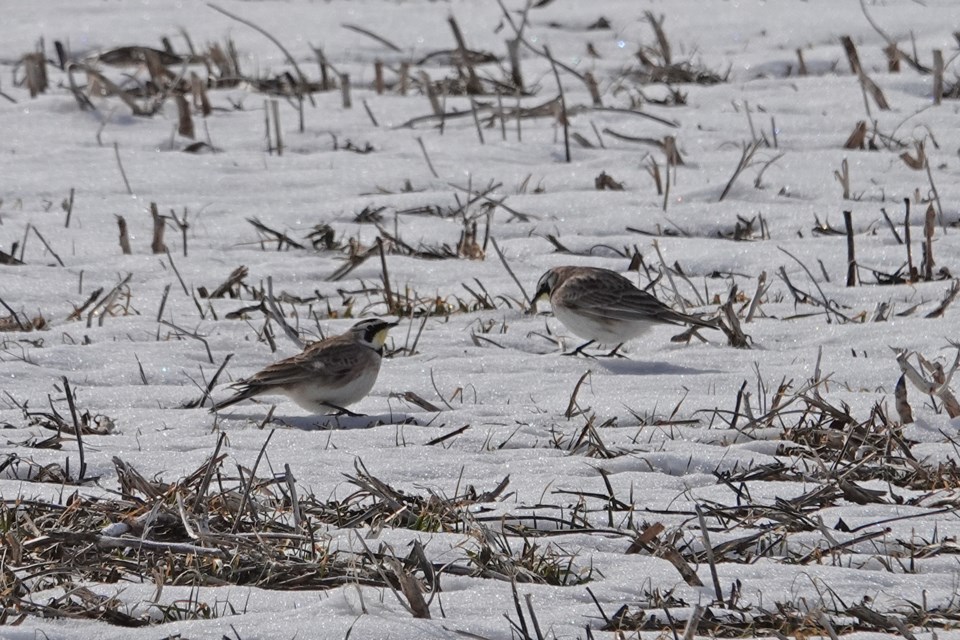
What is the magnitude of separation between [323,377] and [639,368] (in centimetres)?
170

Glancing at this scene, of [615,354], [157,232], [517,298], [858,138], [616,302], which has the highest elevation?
[858,138]

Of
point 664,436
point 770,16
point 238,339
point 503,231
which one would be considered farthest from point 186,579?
point 770,16

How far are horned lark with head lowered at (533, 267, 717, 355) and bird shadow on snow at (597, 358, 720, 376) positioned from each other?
7.4 inches

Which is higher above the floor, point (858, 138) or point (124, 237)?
point (858, 138)

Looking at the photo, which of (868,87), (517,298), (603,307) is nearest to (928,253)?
(603,307)

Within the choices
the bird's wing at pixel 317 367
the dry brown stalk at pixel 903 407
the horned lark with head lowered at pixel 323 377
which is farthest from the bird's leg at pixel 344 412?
the dry brown stalk at pixel 903 407

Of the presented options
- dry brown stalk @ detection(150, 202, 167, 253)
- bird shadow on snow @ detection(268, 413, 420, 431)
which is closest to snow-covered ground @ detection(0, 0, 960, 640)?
bird shadow on snow @ detection(268, 413, 420, 431)

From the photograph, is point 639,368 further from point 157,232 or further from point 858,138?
point 858,138

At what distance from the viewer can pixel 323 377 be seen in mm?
6031

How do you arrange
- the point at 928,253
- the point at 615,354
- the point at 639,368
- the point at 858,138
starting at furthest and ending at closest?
1. the point at 858,138
2. the point at 928,253
3. the point at 615,354
4. the point at 639,368

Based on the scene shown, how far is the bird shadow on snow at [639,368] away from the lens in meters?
6.83

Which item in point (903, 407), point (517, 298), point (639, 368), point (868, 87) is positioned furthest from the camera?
point (868, 87)

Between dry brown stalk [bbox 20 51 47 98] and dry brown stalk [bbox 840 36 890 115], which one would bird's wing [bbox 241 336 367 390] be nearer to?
dry brown stalk [bbox 840 36 890 115]

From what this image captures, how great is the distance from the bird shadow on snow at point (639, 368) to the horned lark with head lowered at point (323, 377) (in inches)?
44.4
